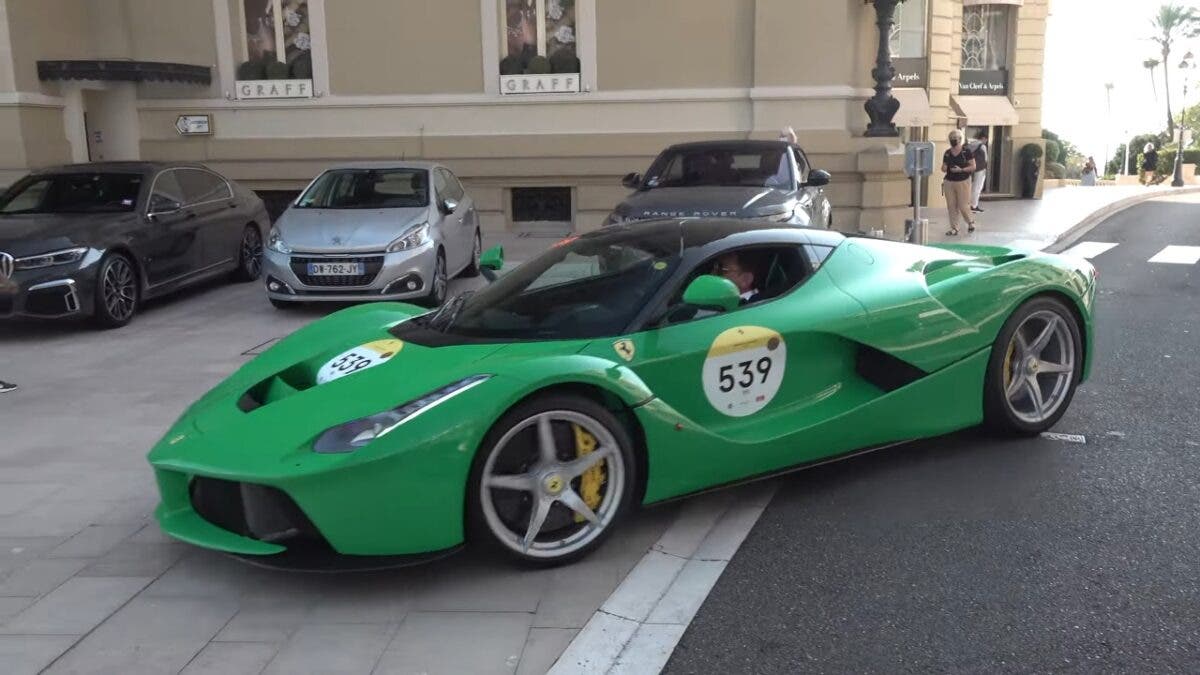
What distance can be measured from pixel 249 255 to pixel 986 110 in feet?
58.6

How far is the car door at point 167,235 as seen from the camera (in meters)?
10.2

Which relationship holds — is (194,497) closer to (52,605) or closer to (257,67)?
(52,605)

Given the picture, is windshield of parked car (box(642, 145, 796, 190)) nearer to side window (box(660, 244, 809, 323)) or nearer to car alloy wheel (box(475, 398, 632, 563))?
side window (box(660, 244, 809, 323))

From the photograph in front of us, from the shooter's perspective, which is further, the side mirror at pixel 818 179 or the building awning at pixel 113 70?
the building awning at pixel 113 70

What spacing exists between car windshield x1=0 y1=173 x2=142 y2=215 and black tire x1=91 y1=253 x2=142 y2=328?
0.71 meters

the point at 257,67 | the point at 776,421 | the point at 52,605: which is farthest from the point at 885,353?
the point at 257,67

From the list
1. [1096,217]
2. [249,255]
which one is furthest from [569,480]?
[1096,217]

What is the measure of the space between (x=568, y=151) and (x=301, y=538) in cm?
1322

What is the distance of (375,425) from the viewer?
3908 millimetres

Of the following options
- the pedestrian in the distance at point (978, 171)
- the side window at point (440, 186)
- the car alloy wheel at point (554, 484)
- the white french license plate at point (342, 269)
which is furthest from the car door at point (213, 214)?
the pedestrian in the distance at point (978, 171)

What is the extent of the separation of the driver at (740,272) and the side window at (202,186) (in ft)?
25.5

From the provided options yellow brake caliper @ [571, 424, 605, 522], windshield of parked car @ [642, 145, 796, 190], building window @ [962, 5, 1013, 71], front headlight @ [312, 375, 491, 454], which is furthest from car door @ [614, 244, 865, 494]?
building window @ [962, 5, 1013, 71]

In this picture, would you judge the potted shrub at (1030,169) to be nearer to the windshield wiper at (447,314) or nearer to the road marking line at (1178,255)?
the road marking line at (1178,255)

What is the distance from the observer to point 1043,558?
425 centimetres
